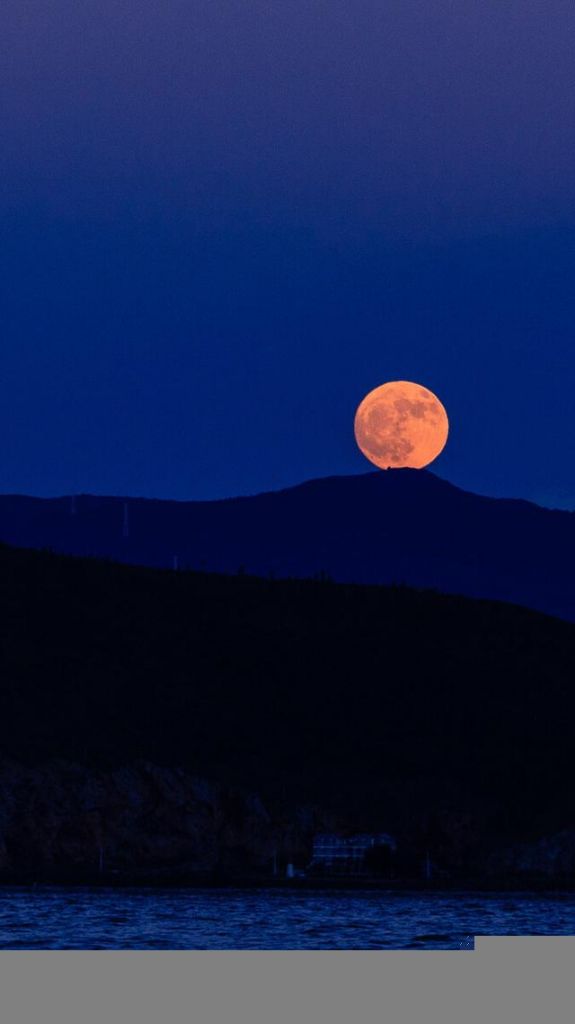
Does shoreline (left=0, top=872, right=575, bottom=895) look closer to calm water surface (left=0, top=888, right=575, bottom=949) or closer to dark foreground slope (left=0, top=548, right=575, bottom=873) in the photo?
calm water surface (left=0, top=888, right=575, bottom=949)

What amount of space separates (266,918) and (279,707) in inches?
2179

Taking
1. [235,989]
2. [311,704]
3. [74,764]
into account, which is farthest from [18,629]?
[235,989]

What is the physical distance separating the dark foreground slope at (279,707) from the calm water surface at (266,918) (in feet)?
40.3

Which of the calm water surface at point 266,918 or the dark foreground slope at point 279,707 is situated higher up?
the dark foreground slope at point 279,707

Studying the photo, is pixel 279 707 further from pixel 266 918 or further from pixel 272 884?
pixel 266 918

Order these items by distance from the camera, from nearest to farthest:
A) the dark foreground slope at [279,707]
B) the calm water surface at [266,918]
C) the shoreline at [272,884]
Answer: the calm water surface at [266,918] < the shoreline at [272,884] < the dark foreground slope at [279,707]

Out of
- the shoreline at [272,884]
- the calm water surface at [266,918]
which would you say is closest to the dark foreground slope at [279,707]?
the shoreline at [272,884]

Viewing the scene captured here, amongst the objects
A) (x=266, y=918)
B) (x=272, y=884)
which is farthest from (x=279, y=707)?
(x=266, y=918)

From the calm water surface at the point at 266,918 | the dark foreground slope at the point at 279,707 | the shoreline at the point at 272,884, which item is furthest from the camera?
the dark foreground slope at the point at 279,707

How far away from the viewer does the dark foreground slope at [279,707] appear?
4075 inches

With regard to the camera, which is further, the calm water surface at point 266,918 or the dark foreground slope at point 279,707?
the dark foreground slope at point 279,707

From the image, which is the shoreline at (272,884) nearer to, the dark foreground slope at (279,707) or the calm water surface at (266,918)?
the calm water surface at (266,918)

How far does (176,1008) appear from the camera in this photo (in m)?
37.1

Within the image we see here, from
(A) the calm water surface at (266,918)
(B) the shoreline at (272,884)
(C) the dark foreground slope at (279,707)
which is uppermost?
(C) the dark foreground slope at (279,707)
